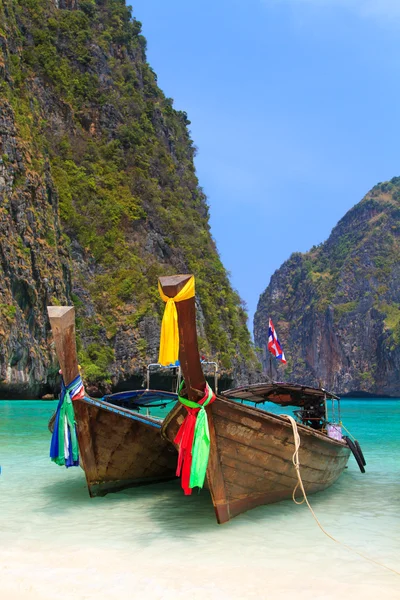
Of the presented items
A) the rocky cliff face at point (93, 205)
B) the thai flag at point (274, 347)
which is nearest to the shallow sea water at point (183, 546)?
Result: the thai flag at point (274, 347)

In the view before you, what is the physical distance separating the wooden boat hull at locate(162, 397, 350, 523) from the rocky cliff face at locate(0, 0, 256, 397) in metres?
22.2

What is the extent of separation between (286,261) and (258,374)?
8992 centimetres

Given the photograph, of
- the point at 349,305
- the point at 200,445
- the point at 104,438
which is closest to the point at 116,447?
the point at 104,438

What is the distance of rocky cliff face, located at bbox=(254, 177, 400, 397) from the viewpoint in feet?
310

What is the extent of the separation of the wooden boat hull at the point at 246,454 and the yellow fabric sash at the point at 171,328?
1.09 m

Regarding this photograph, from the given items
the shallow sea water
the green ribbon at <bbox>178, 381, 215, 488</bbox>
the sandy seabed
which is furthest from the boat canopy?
the sandy seabed

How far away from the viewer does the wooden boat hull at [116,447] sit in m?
7.79

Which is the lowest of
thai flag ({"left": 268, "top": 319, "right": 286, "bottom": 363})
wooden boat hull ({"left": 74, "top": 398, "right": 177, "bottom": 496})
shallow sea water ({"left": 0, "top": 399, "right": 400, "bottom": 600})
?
shallow sea water ({"left": 0, "top": 399, "right": 400, "bottom": 600})

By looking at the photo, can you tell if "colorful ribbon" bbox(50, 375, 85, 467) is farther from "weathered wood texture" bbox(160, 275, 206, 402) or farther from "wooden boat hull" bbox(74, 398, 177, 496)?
"weathered wood texture" bbox(160, 275, 206, 402)

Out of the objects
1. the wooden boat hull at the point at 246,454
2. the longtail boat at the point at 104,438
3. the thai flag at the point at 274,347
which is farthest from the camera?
the thai flag at the point at 274,347

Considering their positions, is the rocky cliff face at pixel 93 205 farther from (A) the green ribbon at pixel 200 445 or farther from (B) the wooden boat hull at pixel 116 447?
(A) the green ribbon at pixel 200 445

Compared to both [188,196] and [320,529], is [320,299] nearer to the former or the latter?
[188,196]

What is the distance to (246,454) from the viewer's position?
668 centimetres

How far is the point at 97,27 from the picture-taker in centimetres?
5338
